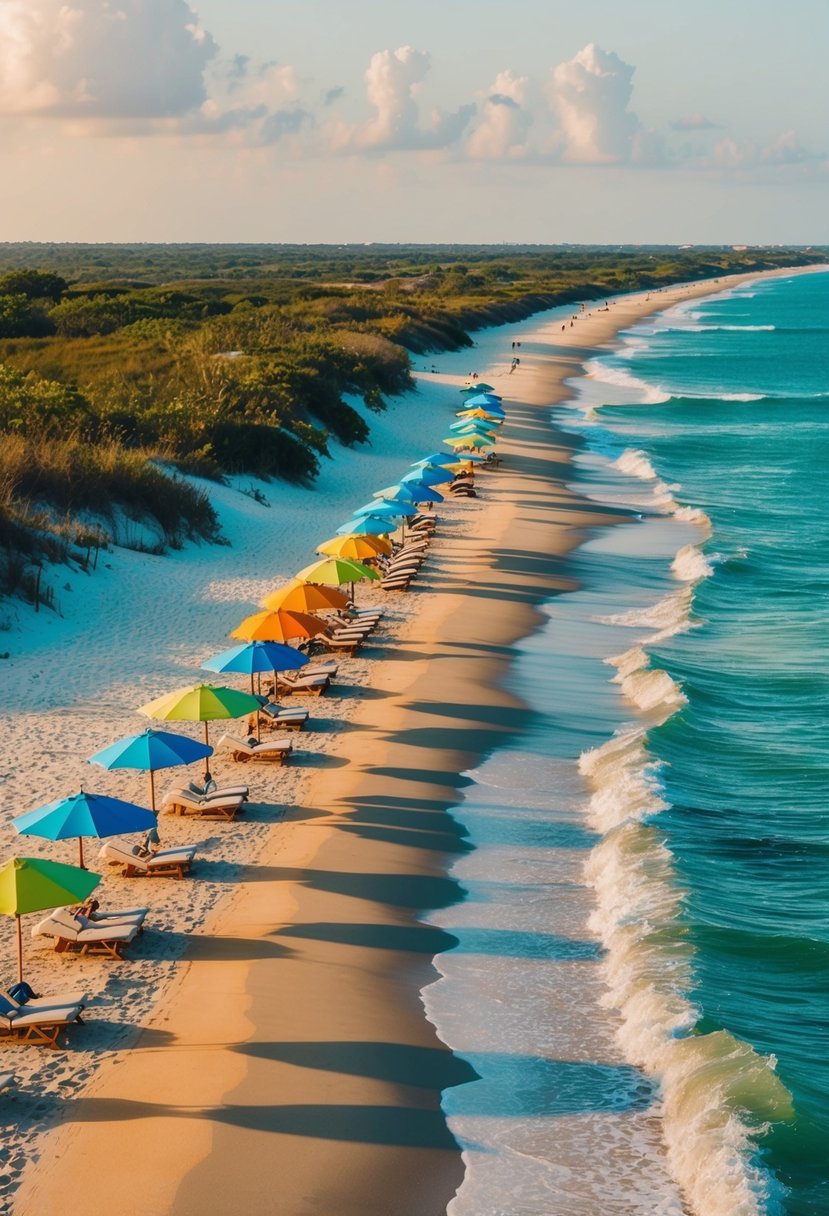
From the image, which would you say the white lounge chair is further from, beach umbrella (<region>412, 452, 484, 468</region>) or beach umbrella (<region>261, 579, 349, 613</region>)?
beach umbrella (<region>412, 452, 484, 468</region>)

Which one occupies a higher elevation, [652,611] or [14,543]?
[14,543]

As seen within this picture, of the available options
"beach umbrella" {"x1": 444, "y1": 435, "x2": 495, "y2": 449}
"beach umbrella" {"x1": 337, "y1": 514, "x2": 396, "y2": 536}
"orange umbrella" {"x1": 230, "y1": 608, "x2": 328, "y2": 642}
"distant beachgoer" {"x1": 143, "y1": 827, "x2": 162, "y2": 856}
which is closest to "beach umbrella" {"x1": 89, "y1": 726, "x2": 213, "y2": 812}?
"distant beachgoer" {"x1": 143, "y1": 827, "x2": 162, "y2": 856}

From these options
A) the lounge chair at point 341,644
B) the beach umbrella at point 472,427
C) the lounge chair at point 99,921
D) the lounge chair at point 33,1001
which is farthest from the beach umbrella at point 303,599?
the beach umbrella at point 472,427

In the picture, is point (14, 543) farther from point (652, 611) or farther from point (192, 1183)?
point (192, 1183)

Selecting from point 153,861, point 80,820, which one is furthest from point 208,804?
point 80,820

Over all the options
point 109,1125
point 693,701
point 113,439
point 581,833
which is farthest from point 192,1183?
point 113,439

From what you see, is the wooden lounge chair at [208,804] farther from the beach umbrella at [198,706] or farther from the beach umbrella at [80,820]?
the beach umbrella at [80,820]
